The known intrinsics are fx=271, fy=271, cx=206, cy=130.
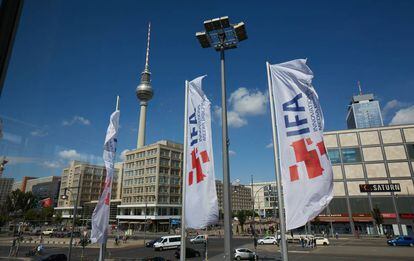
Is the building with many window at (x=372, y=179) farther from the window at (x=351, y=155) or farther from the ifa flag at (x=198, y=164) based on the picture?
the ifa flag at (x=198, y=164)

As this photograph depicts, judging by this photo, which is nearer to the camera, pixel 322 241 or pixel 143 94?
pixel 322 241

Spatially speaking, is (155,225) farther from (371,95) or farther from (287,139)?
(371,95)

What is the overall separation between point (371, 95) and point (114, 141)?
225133mm

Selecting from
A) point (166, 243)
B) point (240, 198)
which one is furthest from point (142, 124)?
point (240, 198)

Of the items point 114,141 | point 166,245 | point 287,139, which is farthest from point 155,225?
point 287,139

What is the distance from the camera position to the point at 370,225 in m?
61.8

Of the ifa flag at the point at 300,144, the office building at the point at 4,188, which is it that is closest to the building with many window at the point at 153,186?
the ifa flag at the point at 300,144

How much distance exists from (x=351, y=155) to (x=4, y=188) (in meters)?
75.2

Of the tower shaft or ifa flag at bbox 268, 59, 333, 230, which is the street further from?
the tower shaft

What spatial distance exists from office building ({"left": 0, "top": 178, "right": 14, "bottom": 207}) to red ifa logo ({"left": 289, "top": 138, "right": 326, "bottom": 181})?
6.42 m

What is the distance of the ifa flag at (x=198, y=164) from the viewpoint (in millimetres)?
9914

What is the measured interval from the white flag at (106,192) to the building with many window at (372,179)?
203 feet

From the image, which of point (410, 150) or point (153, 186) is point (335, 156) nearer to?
point (410, 150)

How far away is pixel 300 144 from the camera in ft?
25.5
